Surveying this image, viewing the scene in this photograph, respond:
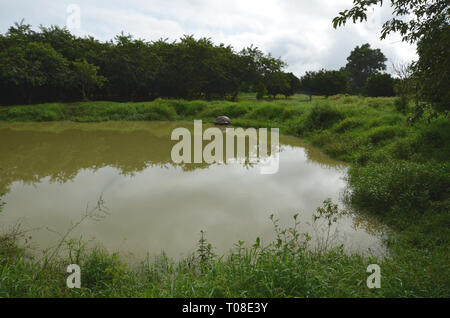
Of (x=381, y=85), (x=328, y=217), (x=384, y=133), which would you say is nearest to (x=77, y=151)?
(x=328, y=217)

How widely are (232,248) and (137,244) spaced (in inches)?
54.4

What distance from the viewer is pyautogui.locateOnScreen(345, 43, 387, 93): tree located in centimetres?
5434

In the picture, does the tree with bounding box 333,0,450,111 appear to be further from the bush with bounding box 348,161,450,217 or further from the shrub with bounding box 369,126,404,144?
the shrub with bounding box 369,126,404,144

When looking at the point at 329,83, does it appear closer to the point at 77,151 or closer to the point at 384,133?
the point at 384,133

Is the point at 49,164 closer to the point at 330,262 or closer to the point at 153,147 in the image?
the point at 153,147

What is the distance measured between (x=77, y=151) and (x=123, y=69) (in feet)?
52.7

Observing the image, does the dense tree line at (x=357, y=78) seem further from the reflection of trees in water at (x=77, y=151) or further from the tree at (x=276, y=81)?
the reflection of trees in water at (x=77, y=151)

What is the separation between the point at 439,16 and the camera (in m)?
4.52

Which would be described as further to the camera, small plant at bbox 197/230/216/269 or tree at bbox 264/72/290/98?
tree at bbox 264/72/290/98

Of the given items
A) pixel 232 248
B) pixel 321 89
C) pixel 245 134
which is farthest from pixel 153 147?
pixel 321 89

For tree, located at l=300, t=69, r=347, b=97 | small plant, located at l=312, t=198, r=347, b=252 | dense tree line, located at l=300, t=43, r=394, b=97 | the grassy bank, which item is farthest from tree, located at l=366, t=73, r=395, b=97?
small plant, located at l=312, t=198, r=347, b=252

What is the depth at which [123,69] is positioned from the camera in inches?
965

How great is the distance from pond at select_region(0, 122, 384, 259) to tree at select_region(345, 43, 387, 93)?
52554mm
